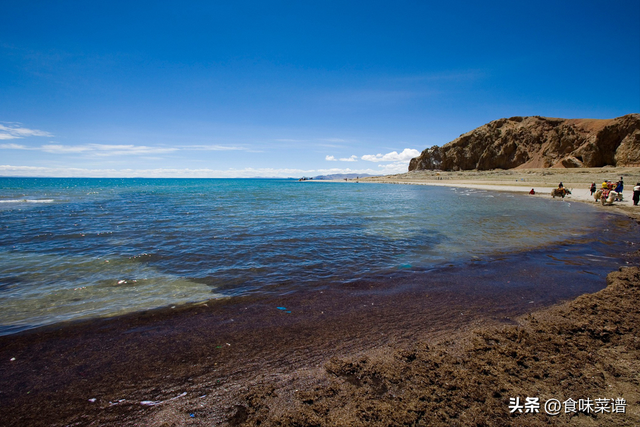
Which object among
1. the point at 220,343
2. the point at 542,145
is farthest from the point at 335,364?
the point at 542,145

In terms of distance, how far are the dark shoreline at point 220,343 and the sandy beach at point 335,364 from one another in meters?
0.02

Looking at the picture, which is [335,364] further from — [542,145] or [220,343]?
[542,145]

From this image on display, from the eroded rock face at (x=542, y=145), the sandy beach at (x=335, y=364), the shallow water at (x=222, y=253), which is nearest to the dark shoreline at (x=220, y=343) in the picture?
the sandy beach at (x=335, y=364)

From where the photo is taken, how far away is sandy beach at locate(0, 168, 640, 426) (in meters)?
3.00

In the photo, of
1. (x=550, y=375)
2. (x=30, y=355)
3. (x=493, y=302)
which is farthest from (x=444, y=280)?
(x=30, y=355)

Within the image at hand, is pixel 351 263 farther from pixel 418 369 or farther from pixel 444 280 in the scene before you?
pixel 418 369

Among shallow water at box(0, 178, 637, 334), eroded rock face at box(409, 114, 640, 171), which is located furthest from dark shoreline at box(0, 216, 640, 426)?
eroded rock face at box(409, 114, 640, 171)

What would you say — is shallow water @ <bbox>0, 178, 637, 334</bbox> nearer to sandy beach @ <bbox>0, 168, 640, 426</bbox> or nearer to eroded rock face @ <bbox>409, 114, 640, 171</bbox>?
sandy beach @ <bbox>0, 168, 640, 426</bbox>

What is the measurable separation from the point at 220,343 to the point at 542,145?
394 feet

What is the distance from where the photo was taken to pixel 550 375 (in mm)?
3434

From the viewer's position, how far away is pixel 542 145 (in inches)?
3728

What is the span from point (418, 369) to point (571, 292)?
5.22 metres

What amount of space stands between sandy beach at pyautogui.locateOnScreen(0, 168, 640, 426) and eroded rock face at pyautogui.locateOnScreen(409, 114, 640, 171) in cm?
9144

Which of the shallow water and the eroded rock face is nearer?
the shallow water
